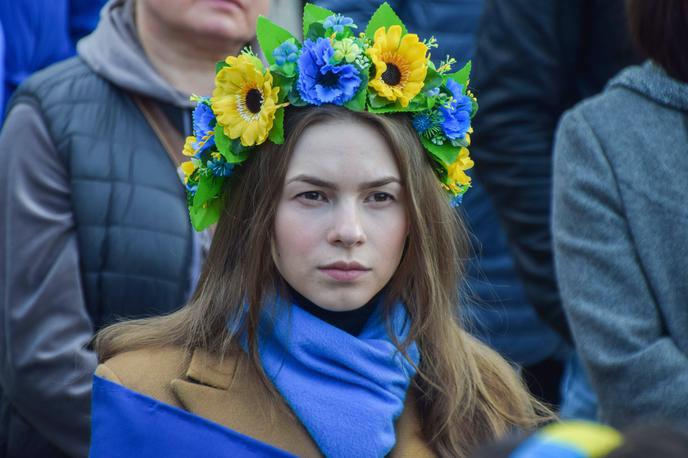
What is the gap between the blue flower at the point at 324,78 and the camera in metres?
2.80

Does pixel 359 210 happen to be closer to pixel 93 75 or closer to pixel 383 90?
pixel 383 90

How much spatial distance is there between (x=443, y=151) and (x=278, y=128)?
39 cm

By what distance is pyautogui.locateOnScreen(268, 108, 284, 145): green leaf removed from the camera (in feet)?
9.23

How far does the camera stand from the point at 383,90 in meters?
2.82

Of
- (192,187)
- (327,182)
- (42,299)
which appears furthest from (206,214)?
(42,299)

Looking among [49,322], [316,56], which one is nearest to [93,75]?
[49,322]

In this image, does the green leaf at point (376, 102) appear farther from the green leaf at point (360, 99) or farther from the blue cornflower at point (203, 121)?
the blue cornflower at point (203, 121)

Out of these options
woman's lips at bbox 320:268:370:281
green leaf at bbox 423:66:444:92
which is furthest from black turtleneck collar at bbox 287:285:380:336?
green leaf at bbox 423:66:444:92

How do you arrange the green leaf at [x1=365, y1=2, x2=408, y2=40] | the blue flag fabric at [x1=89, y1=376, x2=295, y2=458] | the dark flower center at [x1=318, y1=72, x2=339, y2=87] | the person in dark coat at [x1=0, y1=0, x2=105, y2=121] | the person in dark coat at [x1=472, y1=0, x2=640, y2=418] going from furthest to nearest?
Answer: the person in dark coat at [x1=0, y1=0, x2=105, y2=121] → the person in dark coat at [x1=472, y1=0, x2=640, y2=418] → the green leaf at [x1=365, y1=2, x2=408, y2=40] → the dark flower center at [x1=318, y1=72, x2=339, y2=87] → the blue flag fabric at [x1=89, y1=376, x2=295, y2=458]

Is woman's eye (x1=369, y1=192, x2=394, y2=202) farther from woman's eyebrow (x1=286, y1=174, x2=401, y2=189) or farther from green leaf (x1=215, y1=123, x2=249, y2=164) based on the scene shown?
green leaf (x1=215, y1=123, x2=249, y2=164)

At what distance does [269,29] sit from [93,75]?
0.90 metres

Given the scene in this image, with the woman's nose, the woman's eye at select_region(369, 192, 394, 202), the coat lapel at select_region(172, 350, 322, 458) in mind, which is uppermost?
the woman's eye at select_region(369, 192, 394, 202)

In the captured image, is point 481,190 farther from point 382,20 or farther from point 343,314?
point 343,314

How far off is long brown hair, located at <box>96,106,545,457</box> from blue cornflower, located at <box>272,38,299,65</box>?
0.37 ft
